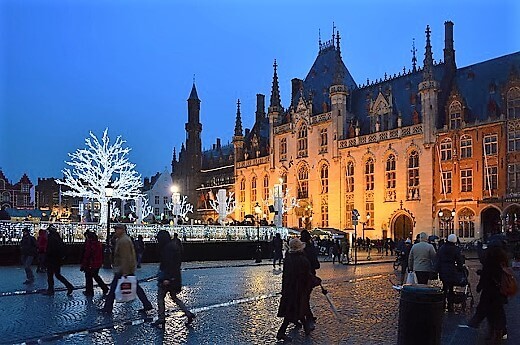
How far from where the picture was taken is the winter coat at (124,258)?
12.5 metres

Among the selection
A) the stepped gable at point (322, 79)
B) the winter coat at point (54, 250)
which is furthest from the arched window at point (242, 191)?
the winter coat at point (54, 250)

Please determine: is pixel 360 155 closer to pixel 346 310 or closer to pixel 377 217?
pixel 377 217

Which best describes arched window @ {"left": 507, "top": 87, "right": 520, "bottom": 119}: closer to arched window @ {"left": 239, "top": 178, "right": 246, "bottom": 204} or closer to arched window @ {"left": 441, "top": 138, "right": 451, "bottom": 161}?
arched window @ {"left": 441, "top": 138, "right": 451, "bottom": 161}

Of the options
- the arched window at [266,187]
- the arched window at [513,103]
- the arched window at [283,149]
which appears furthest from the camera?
the arched window at [266,187]

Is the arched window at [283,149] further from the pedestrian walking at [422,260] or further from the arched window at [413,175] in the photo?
the pedestrian walking at [422,260]

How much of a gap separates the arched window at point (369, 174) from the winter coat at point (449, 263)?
146ft

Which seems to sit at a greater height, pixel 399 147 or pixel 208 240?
pixel 399 147

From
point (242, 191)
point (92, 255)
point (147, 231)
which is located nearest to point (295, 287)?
point (92, 255)

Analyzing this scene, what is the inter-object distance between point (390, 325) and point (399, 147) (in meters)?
45.2

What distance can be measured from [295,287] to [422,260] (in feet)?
15.7

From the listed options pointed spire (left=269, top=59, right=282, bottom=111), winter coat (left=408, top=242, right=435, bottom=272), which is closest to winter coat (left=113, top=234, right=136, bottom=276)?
winter coat (left=408, top=242, right=435, bottom=272)

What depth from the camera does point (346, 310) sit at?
46.9ft

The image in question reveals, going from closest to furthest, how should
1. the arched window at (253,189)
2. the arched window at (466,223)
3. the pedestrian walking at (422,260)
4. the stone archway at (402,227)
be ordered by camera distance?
the pedestrian walking at (422,260) → the arched window at (466,223) → the stone archway at (402,227) → the arched window at (253,189)

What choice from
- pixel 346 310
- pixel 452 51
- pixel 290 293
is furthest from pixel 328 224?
pixel 290 293
